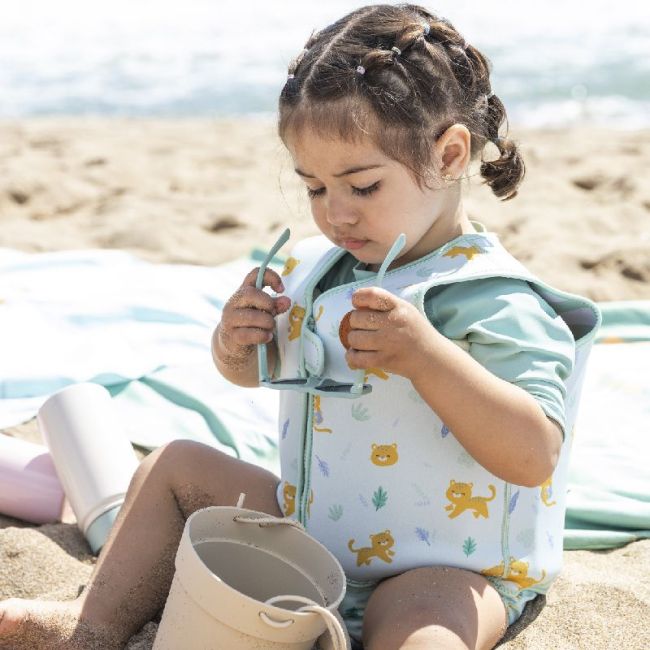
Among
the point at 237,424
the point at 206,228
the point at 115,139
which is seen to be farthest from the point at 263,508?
the point at 115,139

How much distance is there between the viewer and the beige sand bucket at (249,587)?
5.24ft

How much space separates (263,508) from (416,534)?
36cm

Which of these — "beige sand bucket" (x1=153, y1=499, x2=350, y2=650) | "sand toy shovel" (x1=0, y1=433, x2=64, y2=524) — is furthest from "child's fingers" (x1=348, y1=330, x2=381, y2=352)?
"sand toy shovel" (x1=0, y1=433, x2=64, y2=524)

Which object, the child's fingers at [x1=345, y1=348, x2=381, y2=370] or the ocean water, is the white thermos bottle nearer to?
the child's fingers at [x1=345, y1=348, x2=381, y2=370]

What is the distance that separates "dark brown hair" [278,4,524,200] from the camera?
190 cm

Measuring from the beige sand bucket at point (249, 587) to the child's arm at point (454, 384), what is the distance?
0.31 m

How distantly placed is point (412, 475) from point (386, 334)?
1.08 feet

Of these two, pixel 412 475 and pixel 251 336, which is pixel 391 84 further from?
pixel 412 475

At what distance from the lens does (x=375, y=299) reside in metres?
1.74

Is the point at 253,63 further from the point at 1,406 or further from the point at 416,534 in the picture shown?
the point at 416,534

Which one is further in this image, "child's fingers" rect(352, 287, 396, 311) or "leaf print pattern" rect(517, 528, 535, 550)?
"leaf print pattern" rect(517, 528, 535, 550)

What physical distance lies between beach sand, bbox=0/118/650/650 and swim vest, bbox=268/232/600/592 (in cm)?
23

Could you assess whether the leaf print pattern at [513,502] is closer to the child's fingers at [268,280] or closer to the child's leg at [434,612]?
the child's leg at [434,612]

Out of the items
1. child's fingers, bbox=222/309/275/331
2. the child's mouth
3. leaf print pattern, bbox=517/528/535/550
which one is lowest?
leaf print pattern, bbox=517/528/535/550
